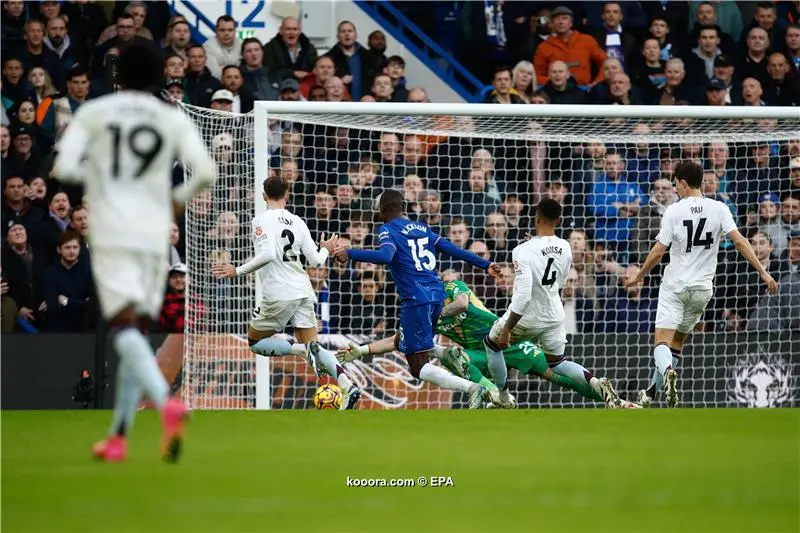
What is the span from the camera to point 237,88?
17812 mm

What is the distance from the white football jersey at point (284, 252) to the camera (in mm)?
13570

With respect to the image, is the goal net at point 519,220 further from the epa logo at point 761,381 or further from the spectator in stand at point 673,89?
the spectator in stand at point 673,89

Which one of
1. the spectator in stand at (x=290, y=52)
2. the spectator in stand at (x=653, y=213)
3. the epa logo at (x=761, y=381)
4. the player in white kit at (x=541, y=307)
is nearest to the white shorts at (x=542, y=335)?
the player in white kit at (x=541, y=307)

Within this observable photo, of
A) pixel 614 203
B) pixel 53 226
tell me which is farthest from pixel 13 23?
pixel 614 203

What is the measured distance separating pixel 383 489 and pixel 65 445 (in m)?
2.74

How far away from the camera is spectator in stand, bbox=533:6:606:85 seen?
754 inches

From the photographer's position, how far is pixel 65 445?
10203 millimetres

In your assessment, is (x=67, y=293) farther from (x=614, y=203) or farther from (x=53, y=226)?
(x=614, y=203)

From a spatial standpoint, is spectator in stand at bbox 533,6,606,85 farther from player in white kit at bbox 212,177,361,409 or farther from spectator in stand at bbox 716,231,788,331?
player in white kit at bbox 212,177,361,409

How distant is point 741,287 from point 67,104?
827 centimetres

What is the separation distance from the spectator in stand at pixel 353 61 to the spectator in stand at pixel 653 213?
3.99m

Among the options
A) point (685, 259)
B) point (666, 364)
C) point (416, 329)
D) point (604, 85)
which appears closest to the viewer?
point (666, 364)

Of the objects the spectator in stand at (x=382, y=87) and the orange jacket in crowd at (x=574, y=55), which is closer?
the spectator in stand at (x=382, y=87)

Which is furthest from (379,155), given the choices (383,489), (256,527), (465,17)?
(256,527)
